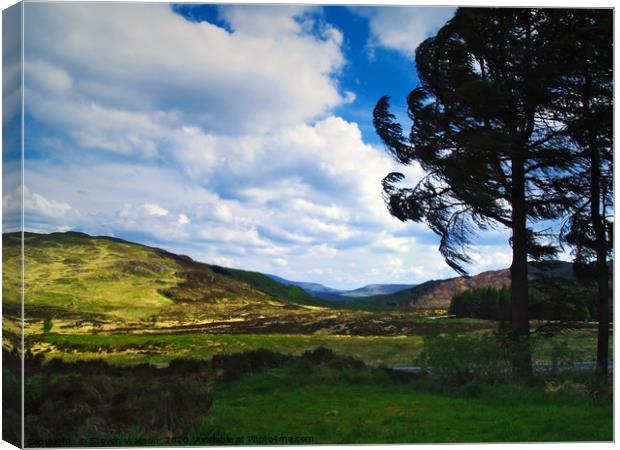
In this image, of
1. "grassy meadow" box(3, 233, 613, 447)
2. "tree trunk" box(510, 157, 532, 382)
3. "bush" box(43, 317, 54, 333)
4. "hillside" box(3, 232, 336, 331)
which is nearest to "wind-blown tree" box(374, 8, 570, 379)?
"tree trunk" box(510, 157, 532, 382)

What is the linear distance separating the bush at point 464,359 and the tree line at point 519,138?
0.95ft

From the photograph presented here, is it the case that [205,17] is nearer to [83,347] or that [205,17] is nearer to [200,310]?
[200,310]

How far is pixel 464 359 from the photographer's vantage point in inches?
359

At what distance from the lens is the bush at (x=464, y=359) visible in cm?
907

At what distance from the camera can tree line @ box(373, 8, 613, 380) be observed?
9.27m

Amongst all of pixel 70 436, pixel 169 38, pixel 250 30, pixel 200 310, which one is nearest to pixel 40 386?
pixel 70 436

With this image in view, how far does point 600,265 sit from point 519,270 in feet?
4.58

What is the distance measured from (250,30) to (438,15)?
262 centimetres

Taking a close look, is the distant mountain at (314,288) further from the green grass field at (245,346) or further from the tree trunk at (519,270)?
the tree trunk at (519,270)

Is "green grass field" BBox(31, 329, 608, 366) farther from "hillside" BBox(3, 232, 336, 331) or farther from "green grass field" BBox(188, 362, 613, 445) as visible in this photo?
"green grass field" BBox(188, 362, 613, 445)

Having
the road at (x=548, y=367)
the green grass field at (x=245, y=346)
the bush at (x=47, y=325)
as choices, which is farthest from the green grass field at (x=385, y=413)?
the bush at (x=47, y=325)

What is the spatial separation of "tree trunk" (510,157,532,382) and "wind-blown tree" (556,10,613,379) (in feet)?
2.36

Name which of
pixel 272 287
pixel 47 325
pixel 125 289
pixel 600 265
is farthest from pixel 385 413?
pixel 47 325

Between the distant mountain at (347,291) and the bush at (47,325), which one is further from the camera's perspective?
the distant mountain at (347,291)
